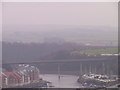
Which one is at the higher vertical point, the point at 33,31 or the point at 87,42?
the point at 33,31

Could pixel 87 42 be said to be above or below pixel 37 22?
below

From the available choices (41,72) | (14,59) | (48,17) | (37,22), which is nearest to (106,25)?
(48,17)

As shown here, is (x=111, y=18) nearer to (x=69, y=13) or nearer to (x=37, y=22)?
(x=69, y=13)

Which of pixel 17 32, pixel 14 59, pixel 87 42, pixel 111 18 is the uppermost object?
pixel 111 18

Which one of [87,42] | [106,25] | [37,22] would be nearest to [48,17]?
[37,22]

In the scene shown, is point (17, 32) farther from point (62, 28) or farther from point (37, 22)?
point (62, 28)

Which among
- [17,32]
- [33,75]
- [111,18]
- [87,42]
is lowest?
[33,75]
